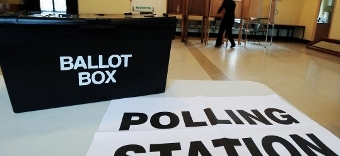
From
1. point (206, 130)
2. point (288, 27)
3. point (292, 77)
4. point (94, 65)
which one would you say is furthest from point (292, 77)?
point (288, 27)

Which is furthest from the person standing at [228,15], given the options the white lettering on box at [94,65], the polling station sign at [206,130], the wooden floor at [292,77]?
the white lettering on box at [94,65]

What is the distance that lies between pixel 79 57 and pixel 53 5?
271 inches

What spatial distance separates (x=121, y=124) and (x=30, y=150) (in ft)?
0.85

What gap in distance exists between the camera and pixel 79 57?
0.84 metres

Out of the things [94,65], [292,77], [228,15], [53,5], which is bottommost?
[292,77]

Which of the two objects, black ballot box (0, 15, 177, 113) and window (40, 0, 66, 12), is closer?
black ballot box (0, 15, 177, 113)

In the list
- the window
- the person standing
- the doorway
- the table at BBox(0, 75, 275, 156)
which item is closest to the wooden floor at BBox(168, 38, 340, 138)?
the table at BBox(0, 75, 275, 156)

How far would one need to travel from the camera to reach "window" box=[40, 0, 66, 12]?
658 cm

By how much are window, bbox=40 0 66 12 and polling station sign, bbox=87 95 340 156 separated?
6.75m

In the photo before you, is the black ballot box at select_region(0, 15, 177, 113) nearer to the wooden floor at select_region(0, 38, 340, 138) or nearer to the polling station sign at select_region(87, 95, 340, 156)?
the polling station sign at select_region(87, 95, 340, 156)

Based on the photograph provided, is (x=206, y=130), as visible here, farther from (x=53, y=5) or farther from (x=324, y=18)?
(x=324, y=18)

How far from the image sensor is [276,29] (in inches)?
305

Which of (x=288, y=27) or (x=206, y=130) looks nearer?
(x=206, y=130)

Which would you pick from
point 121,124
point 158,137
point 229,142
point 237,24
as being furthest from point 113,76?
point 237,24
